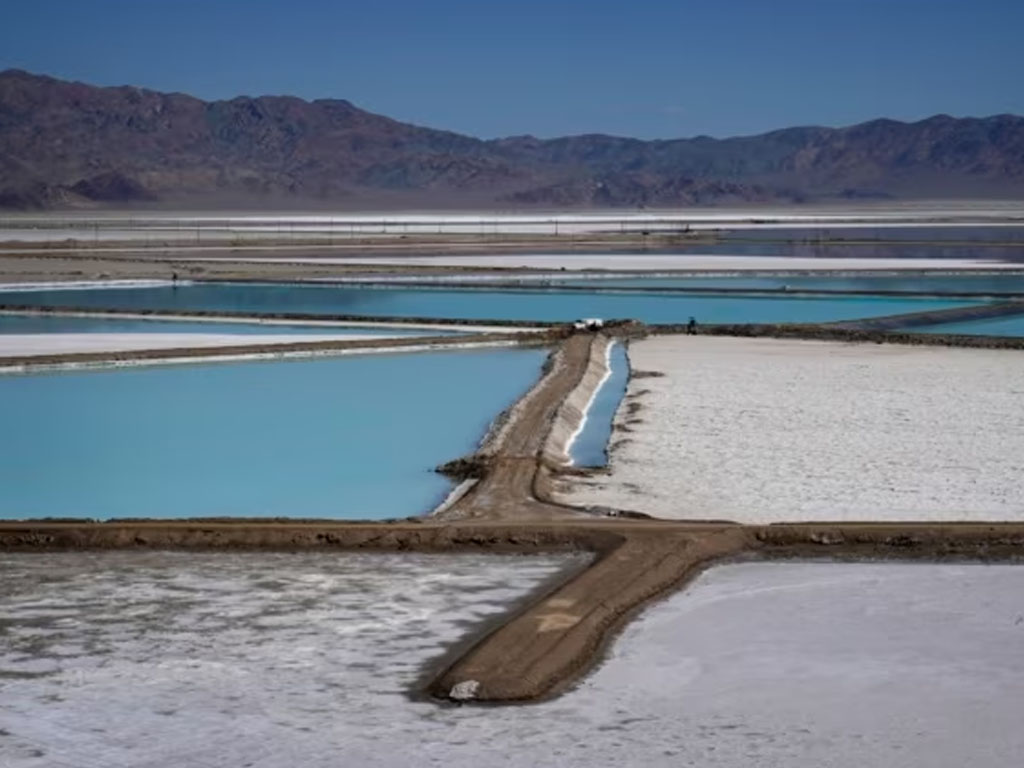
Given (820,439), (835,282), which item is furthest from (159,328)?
(835,282)

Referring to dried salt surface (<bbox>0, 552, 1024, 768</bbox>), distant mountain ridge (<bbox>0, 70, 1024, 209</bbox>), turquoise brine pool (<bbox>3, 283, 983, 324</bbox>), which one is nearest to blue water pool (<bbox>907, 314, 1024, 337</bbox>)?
turquoise brine pool (<bbox>3, 283, 983, 324</bbox>)

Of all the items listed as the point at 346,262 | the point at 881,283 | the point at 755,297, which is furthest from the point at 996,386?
the point at 346,262

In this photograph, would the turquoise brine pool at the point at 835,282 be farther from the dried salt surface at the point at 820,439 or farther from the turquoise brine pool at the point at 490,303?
the dried salt surface at the point at 820,439

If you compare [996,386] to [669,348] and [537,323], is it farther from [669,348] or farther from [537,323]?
[537,323]

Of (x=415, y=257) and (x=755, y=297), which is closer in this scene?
(x=755, y=297)

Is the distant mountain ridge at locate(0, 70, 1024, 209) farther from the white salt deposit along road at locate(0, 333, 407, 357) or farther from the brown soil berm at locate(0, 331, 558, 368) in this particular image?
the brown soil berm at locate(0, 331, 558, 368)

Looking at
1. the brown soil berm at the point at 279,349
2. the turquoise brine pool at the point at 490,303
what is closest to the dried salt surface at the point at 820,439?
the brown soil berm at the point at 279,349
